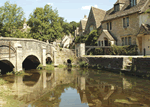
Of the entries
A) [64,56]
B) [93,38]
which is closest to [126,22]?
[93,38]

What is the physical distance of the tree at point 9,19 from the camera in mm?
31278

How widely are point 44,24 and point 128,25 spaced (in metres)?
19.0

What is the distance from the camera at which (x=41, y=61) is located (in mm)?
20047

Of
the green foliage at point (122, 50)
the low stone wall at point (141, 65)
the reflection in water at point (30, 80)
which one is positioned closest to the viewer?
the reflection in water at point (30, 80)

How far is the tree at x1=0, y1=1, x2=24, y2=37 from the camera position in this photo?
31.3 m

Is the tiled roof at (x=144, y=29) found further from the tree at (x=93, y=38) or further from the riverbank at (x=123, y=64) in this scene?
the tree at (x=93, y=38)

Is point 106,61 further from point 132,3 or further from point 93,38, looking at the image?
point 93,38

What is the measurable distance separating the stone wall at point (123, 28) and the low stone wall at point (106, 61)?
7.55 m

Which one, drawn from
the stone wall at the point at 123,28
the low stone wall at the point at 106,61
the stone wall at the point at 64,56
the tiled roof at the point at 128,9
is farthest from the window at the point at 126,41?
the stone wall at the point at 64,56

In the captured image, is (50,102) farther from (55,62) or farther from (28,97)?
(55,62)

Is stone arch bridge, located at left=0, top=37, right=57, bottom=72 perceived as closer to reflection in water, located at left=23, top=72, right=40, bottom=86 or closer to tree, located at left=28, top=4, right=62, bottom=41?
reflection in water, located at left=23, top=72, right=40, bottom=86

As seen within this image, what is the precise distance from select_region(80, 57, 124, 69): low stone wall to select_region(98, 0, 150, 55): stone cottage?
6689 millimetres

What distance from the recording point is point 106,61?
17.9 meters

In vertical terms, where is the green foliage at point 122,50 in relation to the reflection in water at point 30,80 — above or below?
above
